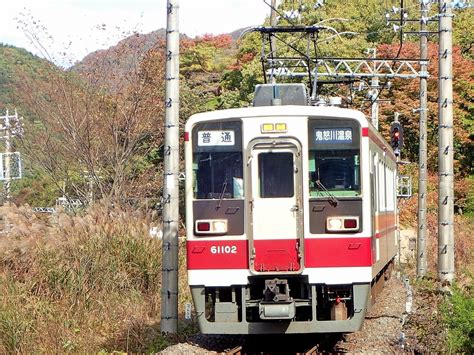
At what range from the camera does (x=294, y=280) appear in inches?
425

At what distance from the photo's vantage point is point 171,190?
39.4 ft

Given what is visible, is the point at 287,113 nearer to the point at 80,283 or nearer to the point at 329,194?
the point at 329,194

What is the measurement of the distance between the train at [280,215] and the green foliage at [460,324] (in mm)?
1036

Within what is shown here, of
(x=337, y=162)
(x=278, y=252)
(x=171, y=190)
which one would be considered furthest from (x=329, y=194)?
(x=171, y=190)

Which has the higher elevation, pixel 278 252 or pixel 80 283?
pixel 278 252

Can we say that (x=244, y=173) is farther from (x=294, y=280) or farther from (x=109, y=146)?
(x=109, y=146)

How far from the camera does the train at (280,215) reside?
1059cm

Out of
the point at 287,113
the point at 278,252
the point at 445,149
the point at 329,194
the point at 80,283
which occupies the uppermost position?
the point at 287,113

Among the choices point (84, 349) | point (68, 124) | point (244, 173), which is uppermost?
point (68, 124)

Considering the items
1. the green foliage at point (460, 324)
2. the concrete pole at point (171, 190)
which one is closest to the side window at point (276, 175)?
the concrete pole at point (171, 190)

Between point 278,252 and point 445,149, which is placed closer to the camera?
point 278,252

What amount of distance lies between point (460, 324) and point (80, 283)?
17.7ft

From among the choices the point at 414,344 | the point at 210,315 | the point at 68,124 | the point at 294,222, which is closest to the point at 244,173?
the point at 294,222

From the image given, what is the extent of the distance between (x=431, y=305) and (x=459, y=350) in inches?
108
